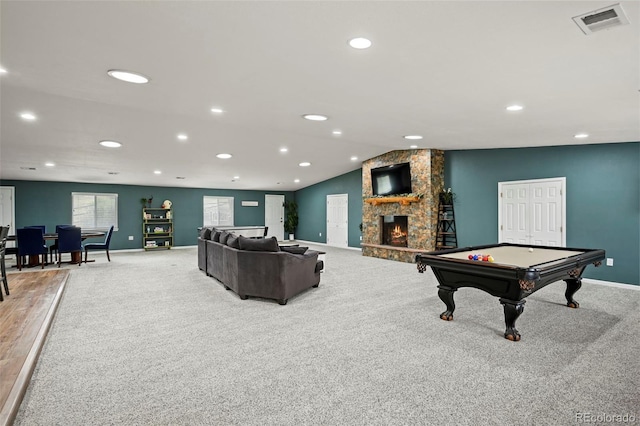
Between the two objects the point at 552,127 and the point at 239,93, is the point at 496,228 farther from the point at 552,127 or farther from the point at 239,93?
the point at 239,93

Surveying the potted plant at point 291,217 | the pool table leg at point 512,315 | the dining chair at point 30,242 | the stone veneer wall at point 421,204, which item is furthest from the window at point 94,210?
the pool table leg at point 512,315

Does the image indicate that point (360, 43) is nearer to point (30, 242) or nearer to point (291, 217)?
point (30, 242)

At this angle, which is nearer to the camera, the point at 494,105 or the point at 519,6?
the point at 519,6

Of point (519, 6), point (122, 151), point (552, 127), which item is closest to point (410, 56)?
point (519, 6)

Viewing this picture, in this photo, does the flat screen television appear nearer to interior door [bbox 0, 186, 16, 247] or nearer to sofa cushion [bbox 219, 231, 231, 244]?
sofa cushion [bbox 219, 231, 231, 244]

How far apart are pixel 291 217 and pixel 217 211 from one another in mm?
2898

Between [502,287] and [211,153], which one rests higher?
[211,153]

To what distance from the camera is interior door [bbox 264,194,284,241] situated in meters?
13.9

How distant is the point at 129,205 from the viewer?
11.1 meters

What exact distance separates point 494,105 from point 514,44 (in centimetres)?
169

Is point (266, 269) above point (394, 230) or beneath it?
beneath

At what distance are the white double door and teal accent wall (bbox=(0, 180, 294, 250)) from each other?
29.8 feet

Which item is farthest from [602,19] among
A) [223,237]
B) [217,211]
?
[217,211]

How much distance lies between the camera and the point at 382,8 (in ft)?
6.62
